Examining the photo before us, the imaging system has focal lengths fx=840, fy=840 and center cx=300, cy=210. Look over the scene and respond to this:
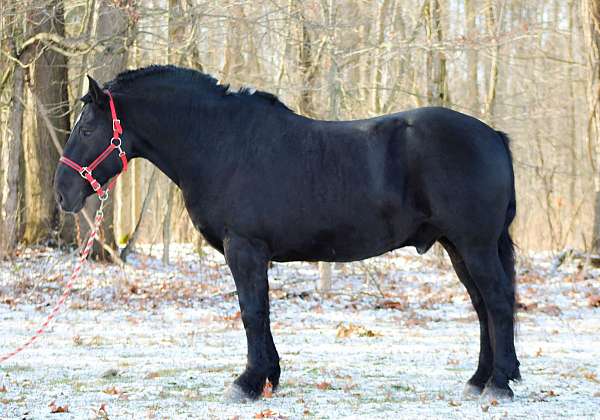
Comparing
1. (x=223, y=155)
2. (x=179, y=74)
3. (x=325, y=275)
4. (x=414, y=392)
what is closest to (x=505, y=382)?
(x=414, y=392)

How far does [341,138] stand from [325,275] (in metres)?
6.60

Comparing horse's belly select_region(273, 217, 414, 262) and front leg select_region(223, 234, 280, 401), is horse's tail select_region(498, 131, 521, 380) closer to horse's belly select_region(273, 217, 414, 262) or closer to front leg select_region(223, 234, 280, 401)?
horse's belly select_region(273, 217, 414, 262)

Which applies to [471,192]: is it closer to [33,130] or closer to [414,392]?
[414,392]

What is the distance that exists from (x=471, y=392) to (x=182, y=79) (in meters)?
3.09

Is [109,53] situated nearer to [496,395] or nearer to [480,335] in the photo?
[480,335]

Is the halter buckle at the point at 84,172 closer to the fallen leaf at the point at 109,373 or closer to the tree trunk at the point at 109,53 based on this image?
the fallen leaf at the point at 109,373

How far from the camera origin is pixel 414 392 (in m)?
6.14

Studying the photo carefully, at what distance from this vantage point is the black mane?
20.3 ft

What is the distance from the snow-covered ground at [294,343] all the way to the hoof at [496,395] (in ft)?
0.31

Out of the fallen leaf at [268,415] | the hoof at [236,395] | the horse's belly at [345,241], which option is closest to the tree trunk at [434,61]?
the horse's belly at [345,241]

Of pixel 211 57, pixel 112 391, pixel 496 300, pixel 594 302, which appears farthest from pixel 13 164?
pixel 496 300

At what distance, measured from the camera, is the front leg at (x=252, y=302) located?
19.1 ft

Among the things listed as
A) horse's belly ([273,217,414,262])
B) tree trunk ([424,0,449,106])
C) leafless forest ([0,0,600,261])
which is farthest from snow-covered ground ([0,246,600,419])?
tree trunk ([424,0,449,106])

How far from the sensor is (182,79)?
6230 mm
